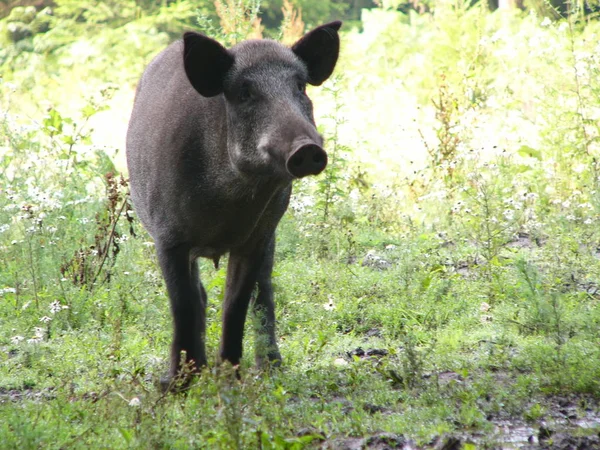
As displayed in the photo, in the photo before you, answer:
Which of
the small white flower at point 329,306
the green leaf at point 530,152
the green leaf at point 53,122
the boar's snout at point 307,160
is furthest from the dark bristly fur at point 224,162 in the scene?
the green leaf at point 530,152

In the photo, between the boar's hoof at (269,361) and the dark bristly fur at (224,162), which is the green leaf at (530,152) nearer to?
the dark bristly fur at (224,162)

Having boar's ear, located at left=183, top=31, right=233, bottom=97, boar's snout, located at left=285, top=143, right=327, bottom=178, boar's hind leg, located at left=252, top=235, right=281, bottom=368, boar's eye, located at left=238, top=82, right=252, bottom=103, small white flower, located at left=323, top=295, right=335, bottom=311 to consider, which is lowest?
small white flower, located at left=323, top=295, right=335, bottom=311

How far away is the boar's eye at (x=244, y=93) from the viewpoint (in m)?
4.81

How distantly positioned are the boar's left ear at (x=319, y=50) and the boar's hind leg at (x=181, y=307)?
48.2 inches

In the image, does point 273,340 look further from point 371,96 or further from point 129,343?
point 371,96

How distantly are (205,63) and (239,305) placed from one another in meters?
1.38

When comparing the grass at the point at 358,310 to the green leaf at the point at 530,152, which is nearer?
the grass at the point at 358,310

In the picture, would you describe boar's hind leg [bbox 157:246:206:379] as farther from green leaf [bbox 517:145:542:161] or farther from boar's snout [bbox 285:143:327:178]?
green leaf [bbox 517:145:542:161]

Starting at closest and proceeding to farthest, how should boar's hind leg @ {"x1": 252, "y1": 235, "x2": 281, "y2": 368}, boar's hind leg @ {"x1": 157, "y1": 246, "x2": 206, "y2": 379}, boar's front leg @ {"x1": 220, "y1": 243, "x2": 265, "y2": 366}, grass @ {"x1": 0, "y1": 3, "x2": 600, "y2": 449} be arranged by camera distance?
grass @ {"x1": 0, "y1": 3, "x2": 600, "y2": 449}
boar's hind leg @ {"x1": 157, "y1": 246, "x2": 206, "y2": 379}
boar's front leg @ {"x1": 220, "y1": 243, "x2": 265, "y2": 366}
boar's hind leg @ {"x1": 252, "y1": 235, "x2": 281, "y2": 368}

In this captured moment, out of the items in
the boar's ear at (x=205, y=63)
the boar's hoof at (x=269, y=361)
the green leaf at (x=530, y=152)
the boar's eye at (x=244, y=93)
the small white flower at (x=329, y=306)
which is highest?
the boar's ear at (x=205, y=63)

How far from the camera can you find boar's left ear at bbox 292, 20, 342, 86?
205 inches

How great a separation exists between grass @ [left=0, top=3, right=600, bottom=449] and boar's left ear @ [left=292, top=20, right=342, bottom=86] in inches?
62.7

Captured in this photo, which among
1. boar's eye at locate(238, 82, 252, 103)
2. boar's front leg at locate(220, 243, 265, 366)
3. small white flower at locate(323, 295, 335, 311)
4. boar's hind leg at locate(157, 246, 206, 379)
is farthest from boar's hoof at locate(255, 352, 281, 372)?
boar's eye at locate(238, 82, 252, 103)

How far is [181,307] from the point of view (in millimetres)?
5113
